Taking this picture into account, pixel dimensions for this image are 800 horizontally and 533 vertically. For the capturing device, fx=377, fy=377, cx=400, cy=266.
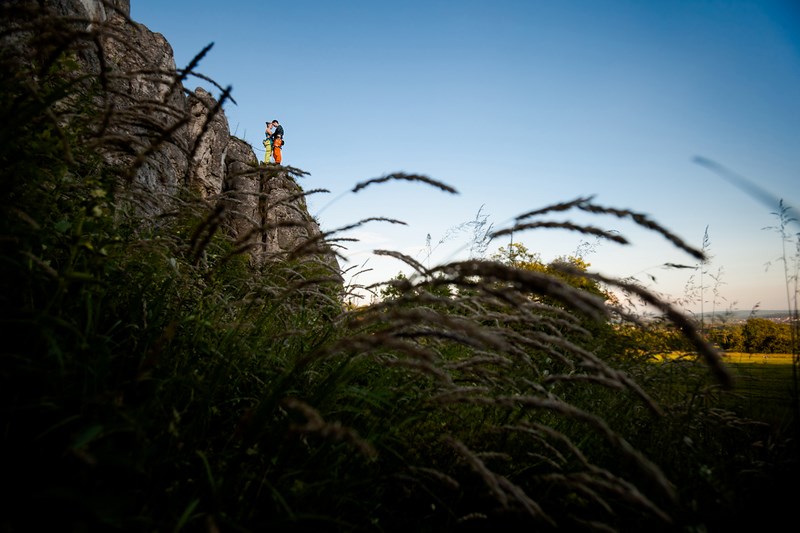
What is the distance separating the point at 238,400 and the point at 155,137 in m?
1.23

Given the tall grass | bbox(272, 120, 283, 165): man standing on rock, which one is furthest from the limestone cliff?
bbox(272, 120, 283, 165): man standing on rock

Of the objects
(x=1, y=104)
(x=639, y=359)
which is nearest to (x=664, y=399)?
(x=639, y=359)

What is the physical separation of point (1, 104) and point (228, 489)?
5.59 feet

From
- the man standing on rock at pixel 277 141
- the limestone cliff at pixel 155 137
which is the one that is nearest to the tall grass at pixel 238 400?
the limestone cliff at pixel 155 137

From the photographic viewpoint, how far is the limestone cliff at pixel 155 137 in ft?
4.49

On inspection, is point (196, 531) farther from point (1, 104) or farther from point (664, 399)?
point (664, 399)

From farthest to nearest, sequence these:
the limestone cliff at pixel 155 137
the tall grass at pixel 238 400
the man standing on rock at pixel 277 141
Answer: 1. the man standing on rock at pixel 277 141
2. the limestone cliff at pixel 155 137
3. the tall grass at pixel 238 400

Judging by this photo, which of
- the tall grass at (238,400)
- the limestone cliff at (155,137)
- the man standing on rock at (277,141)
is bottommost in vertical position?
the tall grass at (238,400)

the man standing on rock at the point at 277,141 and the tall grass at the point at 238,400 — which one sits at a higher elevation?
the man standing on rock at the point at 277,141

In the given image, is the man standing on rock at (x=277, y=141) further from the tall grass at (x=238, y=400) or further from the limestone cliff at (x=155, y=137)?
the tall grass at (x=238, y=400)

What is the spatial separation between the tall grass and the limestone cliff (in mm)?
66

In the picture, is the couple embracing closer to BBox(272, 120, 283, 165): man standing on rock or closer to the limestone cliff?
BBox(272, 120, 283, 165): man standing on rock

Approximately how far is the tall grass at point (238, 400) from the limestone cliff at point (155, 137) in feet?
0.22

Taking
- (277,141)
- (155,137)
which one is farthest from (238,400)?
(277,141)
